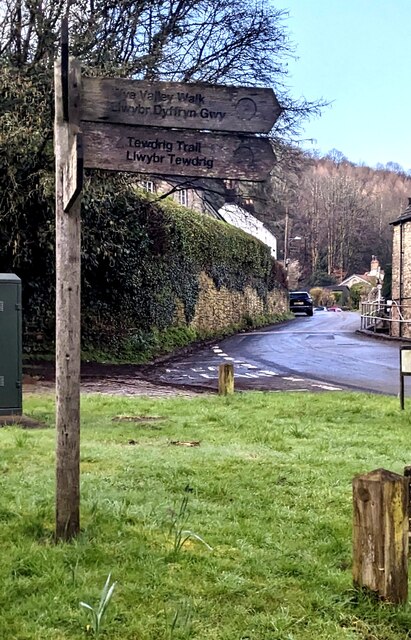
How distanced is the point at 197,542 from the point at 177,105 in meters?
2.57

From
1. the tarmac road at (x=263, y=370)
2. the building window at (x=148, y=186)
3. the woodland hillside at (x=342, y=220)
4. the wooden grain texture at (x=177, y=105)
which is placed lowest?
the tarmac road at (x=263, y=370)

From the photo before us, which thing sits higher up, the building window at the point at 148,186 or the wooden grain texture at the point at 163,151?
the building window at the point at 148,186

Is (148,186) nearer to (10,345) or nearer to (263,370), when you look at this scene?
(263,370)

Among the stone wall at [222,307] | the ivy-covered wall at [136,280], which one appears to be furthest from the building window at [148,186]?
the stone wall at [222,307]

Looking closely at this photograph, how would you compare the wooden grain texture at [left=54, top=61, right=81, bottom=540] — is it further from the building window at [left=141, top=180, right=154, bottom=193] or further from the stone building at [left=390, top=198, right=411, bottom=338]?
the stone building at [left=390, top=198, right=411, bottom=338]

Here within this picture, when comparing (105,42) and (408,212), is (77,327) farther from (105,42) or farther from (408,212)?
(408,212)

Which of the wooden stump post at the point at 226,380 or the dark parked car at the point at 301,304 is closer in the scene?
the wooden stump post at the point at 226,380

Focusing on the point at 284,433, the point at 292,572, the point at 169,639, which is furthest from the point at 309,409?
the point at 169,639

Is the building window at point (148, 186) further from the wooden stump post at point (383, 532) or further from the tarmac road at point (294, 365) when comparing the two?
the wooden stump post at point (383, 532)

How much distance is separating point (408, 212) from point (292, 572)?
106 ft

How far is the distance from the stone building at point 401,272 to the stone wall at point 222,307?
7.64m

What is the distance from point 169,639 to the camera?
9.37 feet

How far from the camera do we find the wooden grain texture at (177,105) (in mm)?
3996

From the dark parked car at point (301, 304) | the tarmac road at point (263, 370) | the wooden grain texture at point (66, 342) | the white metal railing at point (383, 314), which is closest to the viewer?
the wooden grain texture at point (66, 342)
